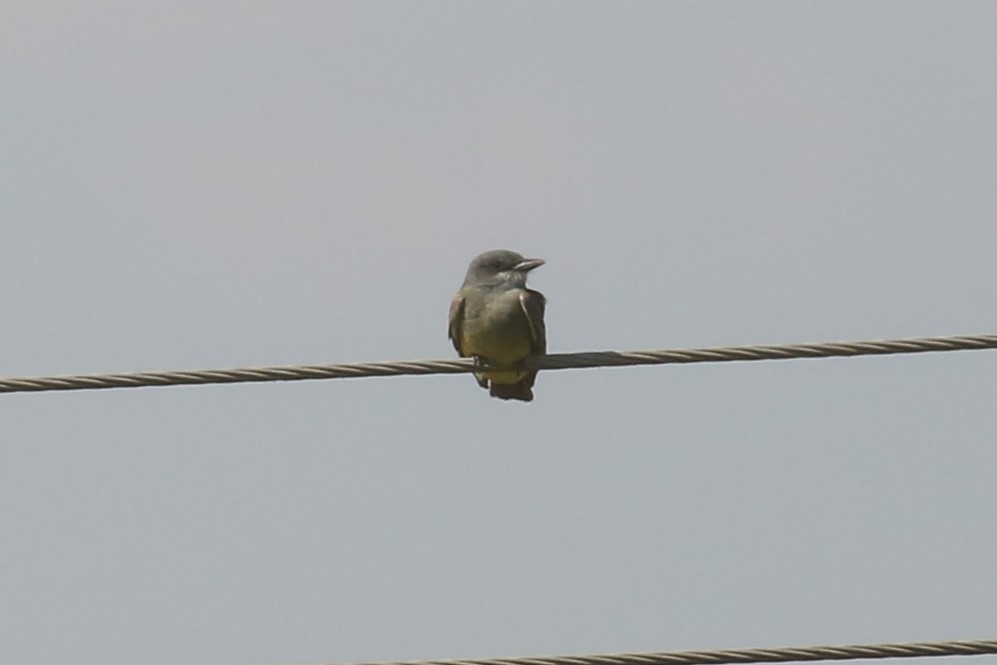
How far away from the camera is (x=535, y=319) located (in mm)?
12234

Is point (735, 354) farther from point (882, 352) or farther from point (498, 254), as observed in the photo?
point (498, 254)

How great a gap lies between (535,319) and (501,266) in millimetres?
657

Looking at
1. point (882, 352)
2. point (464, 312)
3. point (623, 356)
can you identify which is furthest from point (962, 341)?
point (464, 312)

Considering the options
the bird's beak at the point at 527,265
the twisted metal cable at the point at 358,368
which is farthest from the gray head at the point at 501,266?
the twisted metal cable at the point at 358,368

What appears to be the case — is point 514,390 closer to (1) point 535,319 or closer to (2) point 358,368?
(1) point 535,319

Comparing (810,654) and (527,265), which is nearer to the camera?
(810,654)

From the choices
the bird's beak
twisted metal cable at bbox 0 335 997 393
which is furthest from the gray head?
twisted metal cable at bbox 0 335 997 393

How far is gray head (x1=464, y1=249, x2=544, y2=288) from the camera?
1275cm

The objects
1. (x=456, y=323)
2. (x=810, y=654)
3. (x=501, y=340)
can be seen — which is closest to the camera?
(x=810, y=654)

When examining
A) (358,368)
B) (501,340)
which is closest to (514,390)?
(501,340)

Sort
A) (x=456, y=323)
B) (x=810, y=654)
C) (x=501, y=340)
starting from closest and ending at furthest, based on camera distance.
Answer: (x=810, y=654) < (x=501, y=340) < (x=456, y=323)

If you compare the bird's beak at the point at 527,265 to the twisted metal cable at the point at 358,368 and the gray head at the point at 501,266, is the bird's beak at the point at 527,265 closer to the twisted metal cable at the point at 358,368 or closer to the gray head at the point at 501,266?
the gray head at the point at 501,266

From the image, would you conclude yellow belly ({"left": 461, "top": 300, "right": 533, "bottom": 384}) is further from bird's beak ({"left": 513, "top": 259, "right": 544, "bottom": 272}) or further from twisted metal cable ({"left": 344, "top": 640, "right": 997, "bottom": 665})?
twisted metal cable ({"left": 344, "top": 640, "right": 997, "bottom": 665})

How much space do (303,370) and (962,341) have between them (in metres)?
2.39
